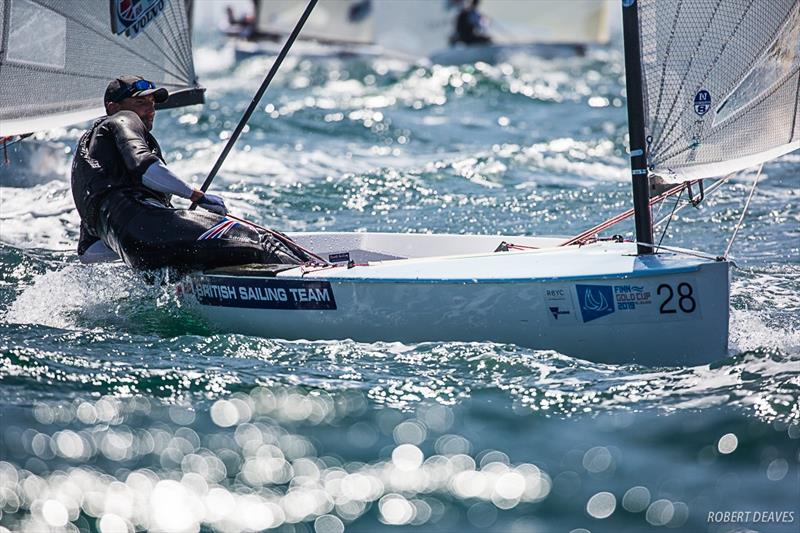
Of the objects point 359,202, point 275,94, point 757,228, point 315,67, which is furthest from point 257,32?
point 757,228

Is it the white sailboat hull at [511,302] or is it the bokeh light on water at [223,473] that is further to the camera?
the white sailboat hull at [511,302]

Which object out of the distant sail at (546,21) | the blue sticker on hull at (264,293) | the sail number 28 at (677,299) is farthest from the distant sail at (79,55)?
the distant sail at (546,21)

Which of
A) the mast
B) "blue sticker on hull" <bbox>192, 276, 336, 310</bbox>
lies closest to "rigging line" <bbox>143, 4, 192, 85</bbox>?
"blue sticker on hull" <bbox>192, 276, 336, 310</bbox>

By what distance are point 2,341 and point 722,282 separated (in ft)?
9.67

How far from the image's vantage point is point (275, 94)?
16.8 meters

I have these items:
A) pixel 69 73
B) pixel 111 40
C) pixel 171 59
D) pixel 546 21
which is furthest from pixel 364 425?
pixel 546 21

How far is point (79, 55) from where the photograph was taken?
612 centimetres

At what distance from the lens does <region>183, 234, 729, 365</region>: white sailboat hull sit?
173 inches

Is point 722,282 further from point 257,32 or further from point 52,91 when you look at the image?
point 257,32

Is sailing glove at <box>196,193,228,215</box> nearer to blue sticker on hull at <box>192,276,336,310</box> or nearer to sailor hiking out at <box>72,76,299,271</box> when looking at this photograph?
sailor hiking out at <box>72,76,299,271</box>

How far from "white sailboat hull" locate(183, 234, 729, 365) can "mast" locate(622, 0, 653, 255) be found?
0.35ft

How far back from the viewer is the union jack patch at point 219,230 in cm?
502

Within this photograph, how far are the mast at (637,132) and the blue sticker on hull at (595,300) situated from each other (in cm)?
34

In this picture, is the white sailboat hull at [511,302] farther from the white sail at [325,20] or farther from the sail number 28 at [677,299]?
the white sail at [325,20]
